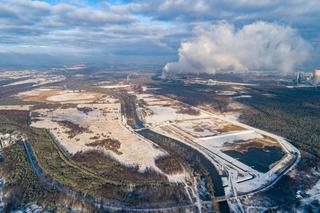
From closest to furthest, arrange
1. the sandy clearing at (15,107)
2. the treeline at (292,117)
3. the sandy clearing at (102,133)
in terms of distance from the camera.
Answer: the sandy clearing at (102,133) < the treeline at (292,117) < the sandy clearing at (15,107)

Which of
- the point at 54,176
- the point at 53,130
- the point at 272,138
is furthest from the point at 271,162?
the point at 53,130

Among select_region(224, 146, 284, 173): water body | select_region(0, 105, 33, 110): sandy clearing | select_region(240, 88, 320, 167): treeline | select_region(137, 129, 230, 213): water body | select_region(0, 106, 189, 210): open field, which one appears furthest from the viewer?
select_region(0, 105, 33, 110): sandy clearing

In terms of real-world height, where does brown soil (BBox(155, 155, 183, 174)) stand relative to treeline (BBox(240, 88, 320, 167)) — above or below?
below

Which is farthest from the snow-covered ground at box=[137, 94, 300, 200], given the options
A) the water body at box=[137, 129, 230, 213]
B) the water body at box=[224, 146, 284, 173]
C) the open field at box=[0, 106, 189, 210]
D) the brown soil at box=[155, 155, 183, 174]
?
the open field at box=[0, 106, 189, 210]

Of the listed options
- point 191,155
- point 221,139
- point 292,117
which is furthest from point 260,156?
point 292,117

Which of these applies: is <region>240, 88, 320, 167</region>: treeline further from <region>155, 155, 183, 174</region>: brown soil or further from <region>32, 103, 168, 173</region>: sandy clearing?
<region>32, 103, 168, 173</region>: sandy clearing

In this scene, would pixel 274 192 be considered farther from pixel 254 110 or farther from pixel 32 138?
pixel 254 110

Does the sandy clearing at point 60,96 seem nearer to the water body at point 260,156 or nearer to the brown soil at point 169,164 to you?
the brown soil at point 169,164

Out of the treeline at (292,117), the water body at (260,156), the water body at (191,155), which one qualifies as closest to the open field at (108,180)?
the water body at (191,155)
